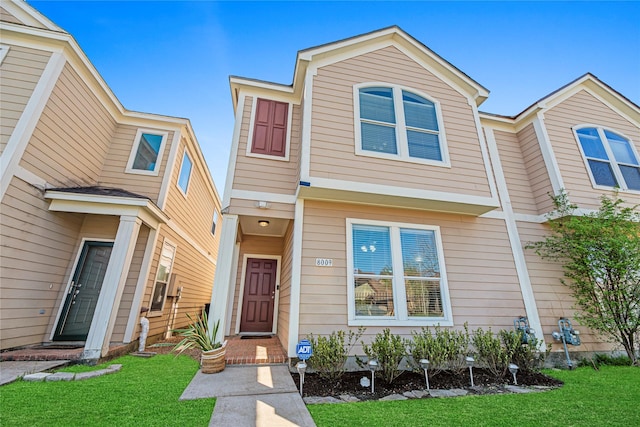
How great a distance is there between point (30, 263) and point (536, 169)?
11.5 metres

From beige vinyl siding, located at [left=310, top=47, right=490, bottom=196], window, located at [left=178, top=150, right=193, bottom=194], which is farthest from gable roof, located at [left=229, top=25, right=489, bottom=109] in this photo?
window, located at [left=178, top=150, right=193, bottom=194]

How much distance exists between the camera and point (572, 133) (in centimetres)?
675

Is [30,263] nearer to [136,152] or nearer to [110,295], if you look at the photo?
[110,295]

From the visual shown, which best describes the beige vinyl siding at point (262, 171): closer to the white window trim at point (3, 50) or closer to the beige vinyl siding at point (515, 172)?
the white window trim at point (3, 50)

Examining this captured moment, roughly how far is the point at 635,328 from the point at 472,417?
5.12 metres

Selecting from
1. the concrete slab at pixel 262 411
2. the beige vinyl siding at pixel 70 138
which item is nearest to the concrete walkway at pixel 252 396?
the concrete slab at pixel 262 411

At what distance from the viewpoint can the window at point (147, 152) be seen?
267 inches

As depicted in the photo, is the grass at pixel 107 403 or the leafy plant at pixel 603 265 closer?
the grass at pixel 107 403

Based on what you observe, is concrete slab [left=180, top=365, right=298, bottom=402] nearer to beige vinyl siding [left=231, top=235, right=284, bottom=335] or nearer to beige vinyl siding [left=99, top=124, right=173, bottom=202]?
beige vinyl siding [left=231, top=235, right=284, bottom=335]

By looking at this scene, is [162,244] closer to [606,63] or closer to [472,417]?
[472,417]

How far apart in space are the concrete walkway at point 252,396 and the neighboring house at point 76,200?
8.60ft

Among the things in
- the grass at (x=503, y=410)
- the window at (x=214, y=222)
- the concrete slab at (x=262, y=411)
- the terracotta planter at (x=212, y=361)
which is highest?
the window at (x=214, y=222)

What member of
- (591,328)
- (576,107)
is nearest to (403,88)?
(576,107)

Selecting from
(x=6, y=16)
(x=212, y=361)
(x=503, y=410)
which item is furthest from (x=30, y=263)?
(x=503, y=410)
